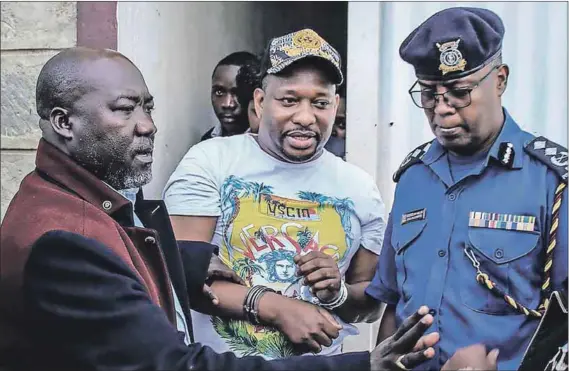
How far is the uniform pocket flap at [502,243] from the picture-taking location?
2299 millimetres

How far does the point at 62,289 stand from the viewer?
1.91 metres

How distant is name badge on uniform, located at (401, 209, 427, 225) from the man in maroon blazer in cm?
61

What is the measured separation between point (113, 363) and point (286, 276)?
96cm

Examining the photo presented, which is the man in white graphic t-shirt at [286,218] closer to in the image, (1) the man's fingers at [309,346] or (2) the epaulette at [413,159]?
(1) the man's fingers at [309,346]

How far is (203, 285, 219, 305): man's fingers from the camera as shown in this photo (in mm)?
2639

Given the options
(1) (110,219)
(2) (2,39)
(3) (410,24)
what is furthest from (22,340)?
(3) (410,24)

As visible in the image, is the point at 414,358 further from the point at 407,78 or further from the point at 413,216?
the point at 407,78

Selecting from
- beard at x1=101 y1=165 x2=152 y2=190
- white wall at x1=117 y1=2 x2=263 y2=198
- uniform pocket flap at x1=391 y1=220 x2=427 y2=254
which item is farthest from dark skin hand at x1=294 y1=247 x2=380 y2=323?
white wall at x1=117 y1=2 x2=263 y2=198

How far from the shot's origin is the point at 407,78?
363 cm

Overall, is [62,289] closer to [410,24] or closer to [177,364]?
[177,364]

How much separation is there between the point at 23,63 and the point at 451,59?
6.07 ft

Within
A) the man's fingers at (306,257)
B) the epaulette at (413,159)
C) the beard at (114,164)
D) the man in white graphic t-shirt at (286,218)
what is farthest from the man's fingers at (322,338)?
the beard at (114,164)

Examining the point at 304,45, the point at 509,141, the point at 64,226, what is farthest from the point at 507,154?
the point at 64,226

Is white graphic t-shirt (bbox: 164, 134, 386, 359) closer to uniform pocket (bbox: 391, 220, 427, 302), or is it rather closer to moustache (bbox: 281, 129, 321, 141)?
moustache (bbox: 281, 129, 321, 141)
